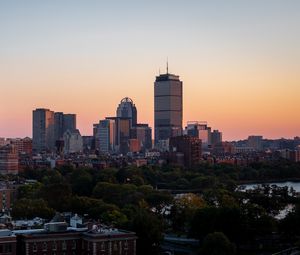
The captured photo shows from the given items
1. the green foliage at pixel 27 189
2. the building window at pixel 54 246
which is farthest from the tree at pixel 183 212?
the green foliage at pixel 27 189

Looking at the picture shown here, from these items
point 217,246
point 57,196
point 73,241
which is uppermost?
point 57,196

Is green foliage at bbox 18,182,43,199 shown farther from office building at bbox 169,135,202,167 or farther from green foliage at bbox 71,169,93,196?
office building at bbox 169,135,202,167

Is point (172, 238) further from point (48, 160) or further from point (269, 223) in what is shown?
point (48, 160)

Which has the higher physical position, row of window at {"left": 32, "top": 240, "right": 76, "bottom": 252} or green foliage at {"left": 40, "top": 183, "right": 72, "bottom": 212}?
green foliage at {"left": 40, "top": 183, "right": 72, "bottom": 212}

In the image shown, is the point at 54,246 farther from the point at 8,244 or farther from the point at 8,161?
the point at 8,161

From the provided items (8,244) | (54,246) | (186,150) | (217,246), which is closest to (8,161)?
(186,150)

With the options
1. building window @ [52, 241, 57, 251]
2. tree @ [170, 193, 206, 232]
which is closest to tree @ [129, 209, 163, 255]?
building window @ [52, 241, 57, 251]

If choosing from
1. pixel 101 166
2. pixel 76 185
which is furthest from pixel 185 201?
pixel 101 166
